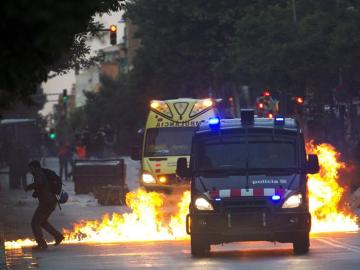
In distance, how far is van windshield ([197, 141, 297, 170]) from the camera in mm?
16984

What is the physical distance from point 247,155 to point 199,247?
1.57 metres

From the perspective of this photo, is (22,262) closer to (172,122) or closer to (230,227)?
(230,227)

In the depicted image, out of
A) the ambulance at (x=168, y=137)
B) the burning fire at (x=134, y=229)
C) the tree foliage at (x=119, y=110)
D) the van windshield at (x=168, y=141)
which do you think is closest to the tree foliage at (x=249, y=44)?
the ambulance at (x=168, y=137)

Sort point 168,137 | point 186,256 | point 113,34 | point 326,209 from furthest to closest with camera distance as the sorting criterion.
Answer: point 113,34, point 168,137, point 326,209, point 186,256

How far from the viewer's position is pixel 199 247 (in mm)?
16828

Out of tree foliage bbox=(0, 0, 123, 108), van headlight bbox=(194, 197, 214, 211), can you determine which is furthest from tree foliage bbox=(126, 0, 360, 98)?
tree foliage bbox=(0, 0, 123, 108)

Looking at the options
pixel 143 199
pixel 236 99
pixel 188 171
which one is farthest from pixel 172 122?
pixel 236 99

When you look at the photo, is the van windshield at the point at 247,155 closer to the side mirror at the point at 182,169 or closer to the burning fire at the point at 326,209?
the side mirror at the point at 182,169

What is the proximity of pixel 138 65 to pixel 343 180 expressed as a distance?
4321 centimetres

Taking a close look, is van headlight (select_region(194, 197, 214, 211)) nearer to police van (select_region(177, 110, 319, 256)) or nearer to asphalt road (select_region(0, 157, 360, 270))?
police van (select_region(177, 110, 319, 256))

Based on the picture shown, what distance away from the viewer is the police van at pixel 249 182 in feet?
53.1

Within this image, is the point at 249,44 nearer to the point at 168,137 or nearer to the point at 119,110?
the point at 168,137

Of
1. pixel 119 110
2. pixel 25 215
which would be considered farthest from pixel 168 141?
pixel 119 110

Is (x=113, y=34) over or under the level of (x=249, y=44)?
under
